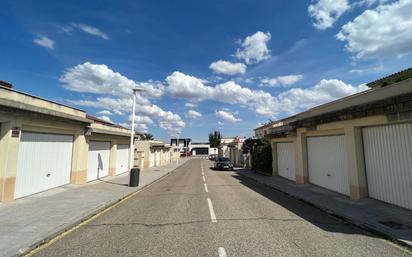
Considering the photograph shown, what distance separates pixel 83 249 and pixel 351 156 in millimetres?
10337

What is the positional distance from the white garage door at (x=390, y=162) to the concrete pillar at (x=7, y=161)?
14.1 metres

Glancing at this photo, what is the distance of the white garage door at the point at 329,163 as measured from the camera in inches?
468

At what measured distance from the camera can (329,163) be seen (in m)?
13.1

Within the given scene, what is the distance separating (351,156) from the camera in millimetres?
10766

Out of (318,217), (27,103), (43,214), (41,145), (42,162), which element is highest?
(27,103)

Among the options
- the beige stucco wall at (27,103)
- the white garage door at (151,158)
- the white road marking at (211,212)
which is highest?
the beige stucco wall at (27,103)

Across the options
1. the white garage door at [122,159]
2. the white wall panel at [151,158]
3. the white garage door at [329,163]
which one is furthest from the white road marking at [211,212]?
the white wall panel at [151,158]

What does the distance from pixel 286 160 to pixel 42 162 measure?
1581 cm

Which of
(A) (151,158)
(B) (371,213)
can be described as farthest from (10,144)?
(A) (151,158)

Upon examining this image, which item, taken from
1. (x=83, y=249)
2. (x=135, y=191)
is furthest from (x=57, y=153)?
(x=83, y=249)

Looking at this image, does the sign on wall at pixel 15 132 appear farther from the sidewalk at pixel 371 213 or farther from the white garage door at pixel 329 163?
the white garage door at pixel 329 163

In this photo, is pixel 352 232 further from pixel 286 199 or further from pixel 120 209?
pixel 120 209

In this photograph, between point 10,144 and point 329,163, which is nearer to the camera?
point 10,144

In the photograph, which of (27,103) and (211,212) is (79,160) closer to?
(27,103)
